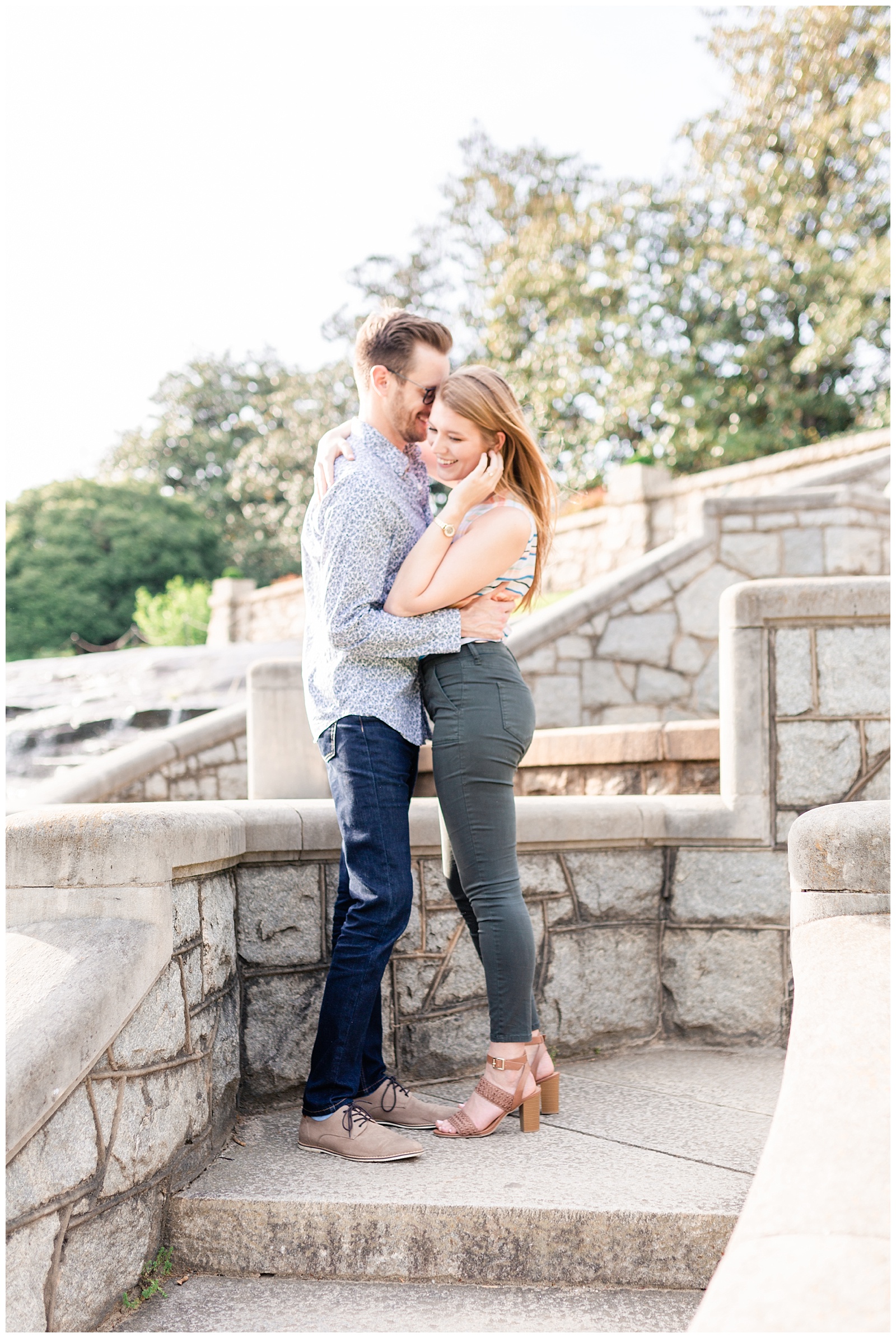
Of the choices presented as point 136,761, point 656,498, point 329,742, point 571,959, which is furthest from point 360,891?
point 656,498

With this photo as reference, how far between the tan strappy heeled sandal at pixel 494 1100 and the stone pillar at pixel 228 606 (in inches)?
605

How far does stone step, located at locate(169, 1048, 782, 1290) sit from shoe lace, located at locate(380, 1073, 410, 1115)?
0.49ft

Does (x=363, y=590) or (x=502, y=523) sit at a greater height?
(x=502, y=523)

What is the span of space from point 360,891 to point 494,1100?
0.62 metres

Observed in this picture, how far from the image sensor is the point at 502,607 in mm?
2619

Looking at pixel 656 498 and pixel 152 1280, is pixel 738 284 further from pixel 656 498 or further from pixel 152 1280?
pixel 152 1280

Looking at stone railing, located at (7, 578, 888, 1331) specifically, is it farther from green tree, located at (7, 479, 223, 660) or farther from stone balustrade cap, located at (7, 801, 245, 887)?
green tree, located at (7, 479, 223, 660)

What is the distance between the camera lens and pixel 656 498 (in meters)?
10.6

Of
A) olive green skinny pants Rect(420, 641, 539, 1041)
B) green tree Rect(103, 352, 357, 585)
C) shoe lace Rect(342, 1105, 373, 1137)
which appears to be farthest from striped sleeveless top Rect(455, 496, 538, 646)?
green tree Rect(103, 352, 357, 585)

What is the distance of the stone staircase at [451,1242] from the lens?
6.80 feet

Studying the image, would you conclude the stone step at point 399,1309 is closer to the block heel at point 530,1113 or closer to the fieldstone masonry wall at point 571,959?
the block heel at point 530,1113

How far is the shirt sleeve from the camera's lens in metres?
2.46

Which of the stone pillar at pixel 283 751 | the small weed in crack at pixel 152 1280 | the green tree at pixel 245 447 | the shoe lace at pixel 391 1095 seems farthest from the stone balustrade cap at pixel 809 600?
the green tree at pixel 245 447

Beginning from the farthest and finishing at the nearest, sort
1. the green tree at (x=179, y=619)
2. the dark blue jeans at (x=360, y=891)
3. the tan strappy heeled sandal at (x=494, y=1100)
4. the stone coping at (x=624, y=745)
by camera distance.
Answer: the green tree at (x=179, y=619) < the stone coping at (x=624, y=745) < the tan strappy heeled sandal at (x=494, y=1100) < the dark blue jeans at (x=360, y=891)
